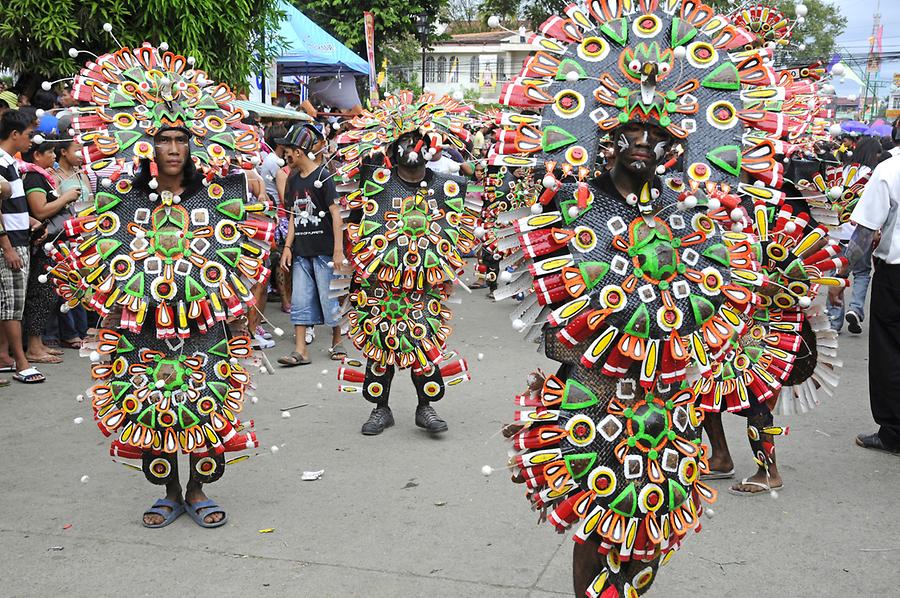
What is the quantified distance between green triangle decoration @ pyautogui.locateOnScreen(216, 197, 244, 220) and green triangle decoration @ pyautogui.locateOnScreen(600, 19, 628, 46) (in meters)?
2.15

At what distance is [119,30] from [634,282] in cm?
700

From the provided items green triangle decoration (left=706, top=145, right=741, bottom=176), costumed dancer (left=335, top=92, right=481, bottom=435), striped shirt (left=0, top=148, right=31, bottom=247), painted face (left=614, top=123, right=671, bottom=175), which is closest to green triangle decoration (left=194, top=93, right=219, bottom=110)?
costumed dancer (left=335, top=92, right=481, bottom=435)

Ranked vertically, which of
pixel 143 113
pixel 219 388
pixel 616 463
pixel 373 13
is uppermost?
pixel 373 13

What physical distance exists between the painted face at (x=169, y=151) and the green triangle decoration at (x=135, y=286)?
1.73 feet

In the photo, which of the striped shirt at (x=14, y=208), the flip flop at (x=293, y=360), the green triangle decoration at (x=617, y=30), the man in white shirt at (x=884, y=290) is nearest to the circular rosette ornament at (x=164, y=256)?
the green triangle decoration at (x=617, y=30)

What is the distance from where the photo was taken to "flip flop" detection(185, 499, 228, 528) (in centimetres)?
479

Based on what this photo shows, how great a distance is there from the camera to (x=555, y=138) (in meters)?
3.23

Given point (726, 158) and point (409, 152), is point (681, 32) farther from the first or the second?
point (409, 152)

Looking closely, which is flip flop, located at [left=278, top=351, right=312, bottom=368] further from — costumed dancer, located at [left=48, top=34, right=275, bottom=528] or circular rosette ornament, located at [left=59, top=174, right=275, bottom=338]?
circular rosette ornament, located at [left=59, top=174, right=275, bottom=338]

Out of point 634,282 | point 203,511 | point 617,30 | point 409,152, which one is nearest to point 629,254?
point 634,282

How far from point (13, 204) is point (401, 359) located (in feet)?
11.5

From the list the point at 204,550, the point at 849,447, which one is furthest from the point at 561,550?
the point at 849,447

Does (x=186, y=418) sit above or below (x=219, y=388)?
below

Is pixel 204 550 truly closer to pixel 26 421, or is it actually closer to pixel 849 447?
pixel 26 421
